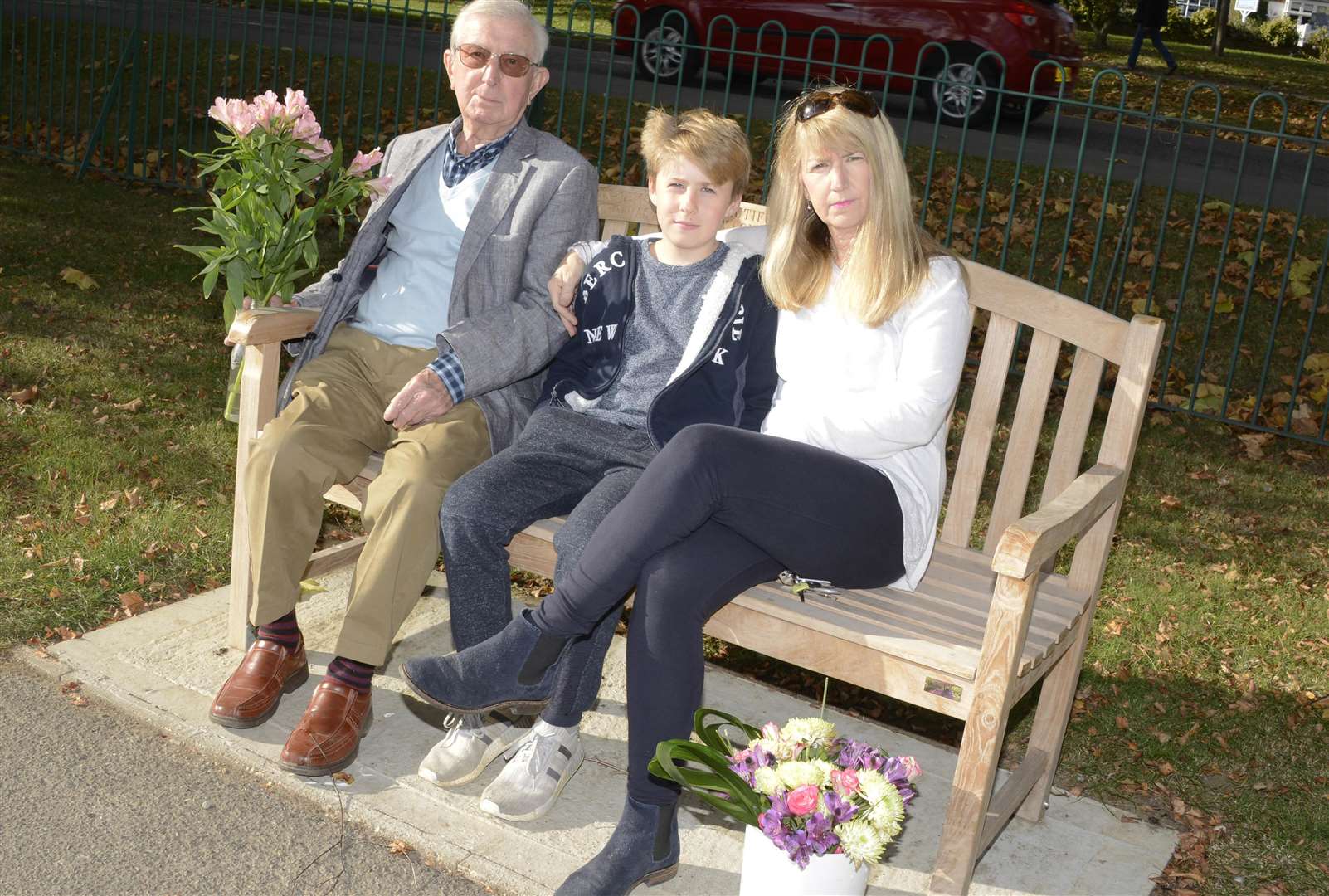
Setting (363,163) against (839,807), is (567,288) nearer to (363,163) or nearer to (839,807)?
(363,163)

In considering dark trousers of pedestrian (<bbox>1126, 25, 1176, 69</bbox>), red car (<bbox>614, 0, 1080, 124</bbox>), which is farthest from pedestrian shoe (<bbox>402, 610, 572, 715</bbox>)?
dark trousers of pedestrian (<bbox>1126, 25, 1176, 69</bbox>)

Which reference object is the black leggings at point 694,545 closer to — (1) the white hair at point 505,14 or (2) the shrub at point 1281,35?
(1) the white hair at point 505,14

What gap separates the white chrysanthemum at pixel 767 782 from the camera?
2.53 meters

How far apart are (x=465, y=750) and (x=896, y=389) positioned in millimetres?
1352

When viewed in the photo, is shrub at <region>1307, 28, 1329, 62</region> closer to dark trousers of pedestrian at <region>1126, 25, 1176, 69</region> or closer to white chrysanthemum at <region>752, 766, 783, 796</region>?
dark trousers of pedestrian at <region>1126, 25, 1176, 69</region>

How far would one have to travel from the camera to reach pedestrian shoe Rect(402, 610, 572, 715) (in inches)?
121

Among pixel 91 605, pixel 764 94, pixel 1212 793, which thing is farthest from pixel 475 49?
pixel 764 94

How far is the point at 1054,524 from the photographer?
2742 millimetres

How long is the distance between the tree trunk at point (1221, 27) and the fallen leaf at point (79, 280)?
20119 mm

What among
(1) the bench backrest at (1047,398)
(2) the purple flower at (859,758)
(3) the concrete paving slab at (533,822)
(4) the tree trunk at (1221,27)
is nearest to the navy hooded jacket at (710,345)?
(1) the bench backrest at (1047,398)

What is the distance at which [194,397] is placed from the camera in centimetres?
593

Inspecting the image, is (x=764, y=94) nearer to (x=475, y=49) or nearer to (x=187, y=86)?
(x=187, y=86)

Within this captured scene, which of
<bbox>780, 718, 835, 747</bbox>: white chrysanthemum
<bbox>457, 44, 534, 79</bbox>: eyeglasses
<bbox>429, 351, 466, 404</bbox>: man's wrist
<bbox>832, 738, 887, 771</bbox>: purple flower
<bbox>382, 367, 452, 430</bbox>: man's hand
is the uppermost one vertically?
<bbox>457, 44, 534, 79</bbox>: eyeglasses

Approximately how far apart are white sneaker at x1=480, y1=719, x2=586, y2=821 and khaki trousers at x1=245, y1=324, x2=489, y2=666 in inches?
15.9
